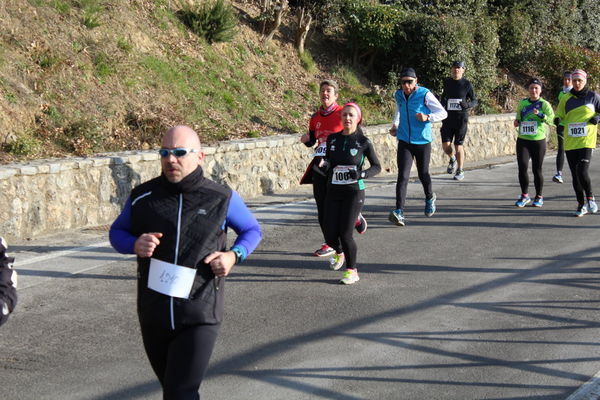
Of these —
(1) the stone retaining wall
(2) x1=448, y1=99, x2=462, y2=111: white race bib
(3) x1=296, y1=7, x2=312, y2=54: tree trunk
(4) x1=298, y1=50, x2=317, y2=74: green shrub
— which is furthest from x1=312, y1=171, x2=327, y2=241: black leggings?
(3) x1=296, y1=7, x2=312, y2=54: tree trunk

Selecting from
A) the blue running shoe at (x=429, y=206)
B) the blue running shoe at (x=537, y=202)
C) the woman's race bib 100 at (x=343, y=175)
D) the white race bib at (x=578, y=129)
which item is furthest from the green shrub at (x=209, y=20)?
the woman's race bib 100 at (x=343, y=175)

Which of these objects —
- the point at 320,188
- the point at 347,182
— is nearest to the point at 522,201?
the point at 320,188

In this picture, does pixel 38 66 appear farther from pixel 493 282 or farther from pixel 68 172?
pixel 493 282

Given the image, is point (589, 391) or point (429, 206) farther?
point (429, 206)

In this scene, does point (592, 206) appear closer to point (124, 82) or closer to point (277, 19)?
point (124, 82)

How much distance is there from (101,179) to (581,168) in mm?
6567

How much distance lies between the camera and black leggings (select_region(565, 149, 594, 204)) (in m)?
12.3

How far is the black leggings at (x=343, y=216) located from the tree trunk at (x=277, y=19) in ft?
38.0

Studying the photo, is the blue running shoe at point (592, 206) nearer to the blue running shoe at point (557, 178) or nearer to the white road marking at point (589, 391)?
the blue running shoe at point (557, 178)

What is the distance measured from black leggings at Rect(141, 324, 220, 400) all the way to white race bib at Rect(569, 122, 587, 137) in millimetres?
8965

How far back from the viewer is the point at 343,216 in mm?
8789

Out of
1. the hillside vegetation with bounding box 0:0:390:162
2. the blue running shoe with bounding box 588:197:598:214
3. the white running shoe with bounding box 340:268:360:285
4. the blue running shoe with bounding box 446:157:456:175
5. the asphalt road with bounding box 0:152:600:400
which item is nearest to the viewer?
the asphalt road with bounding box 0:152:600:400

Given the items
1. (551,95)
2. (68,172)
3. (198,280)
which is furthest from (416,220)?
(551,95)

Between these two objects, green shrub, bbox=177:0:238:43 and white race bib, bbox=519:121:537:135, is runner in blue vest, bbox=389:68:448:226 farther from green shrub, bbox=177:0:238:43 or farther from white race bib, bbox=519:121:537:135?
green shrub, bbox=177:0:238:43
